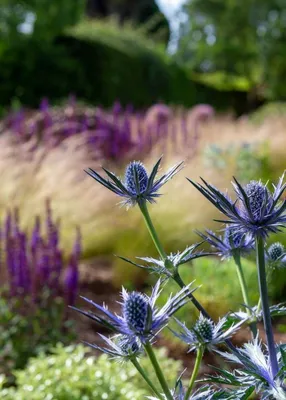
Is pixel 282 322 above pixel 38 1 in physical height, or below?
below

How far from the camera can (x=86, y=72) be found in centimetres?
1202

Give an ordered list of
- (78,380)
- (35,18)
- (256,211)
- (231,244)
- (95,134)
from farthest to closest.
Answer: (35,18)
(95,134)
(78,380)
(231,244)
(256,211)

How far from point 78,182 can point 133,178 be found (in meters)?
3.52

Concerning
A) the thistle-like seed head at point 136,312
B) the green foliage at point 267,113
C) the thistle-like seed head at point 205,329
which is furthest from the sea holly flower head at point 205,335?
the green foliage at point 267,113

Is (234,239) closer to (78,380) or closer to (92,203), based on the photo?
(78,380)

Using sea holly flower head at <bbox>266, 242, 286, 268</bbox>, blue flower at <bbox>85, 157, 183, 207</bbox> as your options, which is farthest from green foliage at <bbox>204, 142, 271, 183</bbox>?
blue flower at <bbox>85, 157, 183, 207</bbox>

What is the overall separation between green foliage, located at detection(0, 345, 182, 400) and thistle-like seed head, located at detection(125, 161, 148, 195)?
1.15m

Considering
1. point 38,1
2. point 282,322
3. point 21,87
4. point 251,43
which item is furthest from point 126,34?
point 282,322

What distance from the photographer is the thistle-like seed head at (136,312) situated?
2.76 ft

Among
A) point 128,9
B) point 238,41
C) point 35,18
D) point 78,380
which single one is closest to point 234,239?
point 78,380

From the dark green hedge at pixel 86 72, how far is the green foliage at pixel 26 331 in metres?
8.14

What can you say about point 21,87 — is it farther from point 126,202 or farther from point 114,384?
point 126,202

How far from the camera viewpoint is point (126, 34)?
46.6 ft

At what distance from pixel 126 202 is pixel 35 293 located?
84.5 inches
